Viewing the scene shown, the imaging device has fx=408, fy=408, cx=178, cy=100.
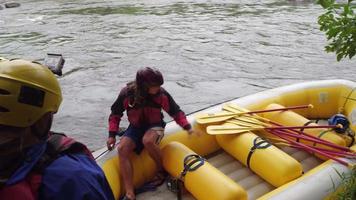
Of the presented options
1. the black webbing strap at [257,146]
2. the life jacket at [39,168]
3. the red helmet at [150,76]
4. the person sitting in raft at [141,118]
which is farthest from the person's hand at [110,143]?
the life jacket at [39,168]

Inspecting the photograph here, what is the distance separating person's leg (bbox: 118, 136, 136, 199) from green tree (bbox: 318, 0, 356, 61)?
1.84 m

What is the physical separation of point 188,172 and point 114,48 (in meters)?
8.32

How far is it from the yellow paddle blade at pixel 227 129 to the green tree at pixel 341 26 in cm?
173

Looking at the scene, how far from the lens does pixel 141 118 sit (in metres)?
3.52

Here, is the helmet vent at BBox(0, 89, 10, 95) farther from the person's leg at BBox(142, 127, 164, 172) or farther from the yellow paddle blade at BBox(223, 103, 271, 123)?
the yellow paddle blade at BBox(223, 103, 271, 123)

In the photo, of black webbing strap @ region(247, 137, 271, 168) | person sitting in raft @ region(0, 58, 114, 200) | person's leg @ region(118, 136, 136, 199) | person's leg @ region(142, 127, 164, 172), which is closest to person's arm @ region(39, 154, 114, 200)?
person sitting in raft @ region(0, 58, 114, 200)

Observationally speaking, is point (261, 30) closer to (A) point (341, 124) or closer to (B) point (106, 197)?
(A) point (341, 124)

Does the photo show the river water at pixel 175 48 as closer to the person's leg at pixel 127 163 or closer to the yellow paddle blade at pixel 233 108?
the yellow paddle blade at pixel 233 108

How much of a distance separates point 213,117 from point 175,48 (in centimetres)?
706

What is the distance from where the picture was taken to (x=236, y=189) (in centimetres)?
292

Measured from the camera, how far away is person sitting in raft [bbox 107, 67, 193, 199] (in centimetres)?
335

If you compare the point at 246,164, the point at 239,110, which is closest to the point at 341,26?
the point at 246,164

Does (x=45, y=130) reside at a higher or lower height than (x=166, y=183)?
higher

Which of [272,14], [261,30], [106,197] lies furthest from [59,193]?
[272,14]
